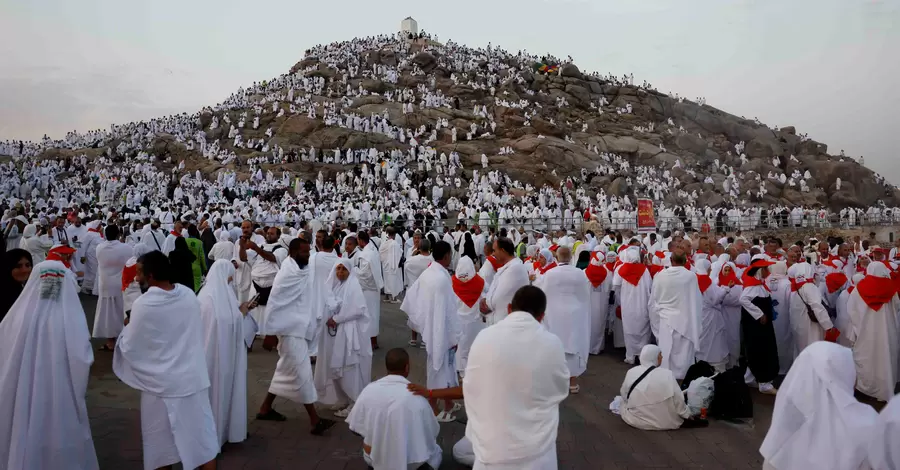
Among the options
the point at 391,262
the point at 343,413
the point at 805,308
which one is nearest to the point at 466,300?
the point at 343,413

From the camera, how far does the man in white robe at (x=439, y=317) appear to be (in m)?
5.51

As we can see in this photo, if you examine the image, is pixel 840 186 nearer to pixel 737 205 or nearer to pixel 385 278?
pixel 737 205

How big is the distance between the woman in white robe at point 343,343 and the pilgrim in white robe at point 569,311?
7.19ft

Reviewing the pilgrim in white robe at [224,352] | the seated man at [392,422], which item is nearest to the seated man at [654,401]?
the seated man at [392,422]

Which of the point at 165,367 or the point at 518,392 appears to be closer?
the point at 518,392

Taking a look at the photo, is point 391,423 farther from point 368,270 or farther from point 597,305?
point 597,305

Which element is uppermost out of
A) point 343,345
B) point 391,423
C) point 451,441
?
point 343,345

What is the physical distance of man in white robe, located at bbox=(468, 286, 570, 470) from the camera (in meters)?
2.94

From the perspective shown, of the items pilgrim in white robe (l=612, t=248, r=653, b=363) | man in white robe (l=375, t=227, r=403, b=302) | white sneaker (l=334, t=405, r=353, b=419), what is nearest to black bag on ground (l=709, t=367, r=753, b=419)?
pilgrim in white robe (l=612, t=248, r=653, b=363)

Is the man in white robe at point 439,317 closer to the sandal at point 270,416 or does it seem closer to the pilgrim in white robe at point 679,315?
the sandal at point 270,416

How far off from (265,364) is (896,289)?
7.65m

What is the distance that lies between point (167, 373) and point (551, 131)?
154 feet

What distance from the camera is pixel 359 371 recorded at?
5.77 m

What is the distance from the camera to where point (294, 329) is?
530 centimetres
